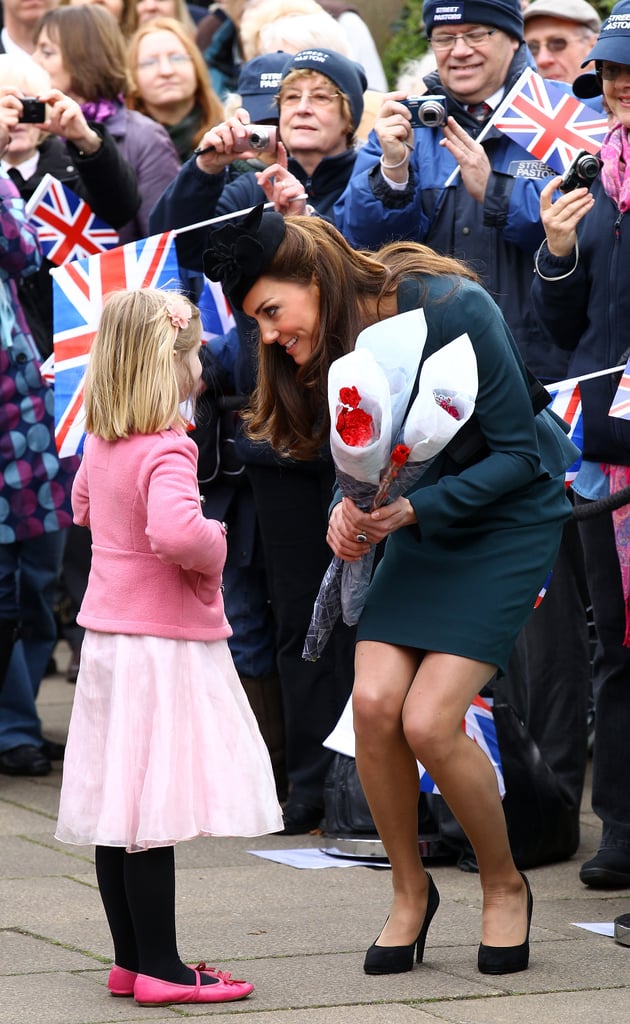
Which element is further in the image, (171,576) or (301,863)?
(301,863)

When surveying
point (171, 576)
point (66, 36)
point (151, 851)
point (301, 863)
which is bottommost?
point (301, 863)

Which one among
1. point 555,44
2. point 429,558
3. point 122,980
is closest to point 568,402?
point 429,558

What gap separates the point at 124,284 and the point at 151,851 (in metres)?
2.54

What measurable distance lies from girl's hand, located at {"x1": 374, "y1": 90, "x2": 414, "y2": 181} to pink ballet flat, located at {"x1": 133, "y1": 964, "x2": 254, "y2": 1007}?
8.53 ft

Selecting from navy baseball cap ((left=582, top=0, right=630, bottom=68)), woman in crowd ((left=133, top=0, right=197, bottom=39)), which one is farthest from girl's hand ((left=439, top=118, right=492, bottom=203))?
woman in crowd ((left=133, top=0, right=197, bottom=39))

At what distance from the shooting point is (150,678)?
3654 millimetres

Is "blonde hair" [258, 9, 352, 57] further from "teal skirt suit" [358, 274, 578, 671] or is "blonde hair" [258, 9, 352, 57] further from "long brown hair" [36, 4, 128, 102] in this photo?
"teal skirt suit" [358, 274, 578, 671]

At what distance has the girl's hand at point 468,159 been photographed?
507 cm

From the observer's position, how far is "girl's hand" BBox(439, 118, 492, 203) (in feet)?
16.6

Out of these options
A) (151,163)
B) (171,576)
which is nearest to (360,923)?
(171,576)

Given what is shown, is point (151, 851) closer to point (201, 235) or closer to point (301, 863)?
point (301, 863)

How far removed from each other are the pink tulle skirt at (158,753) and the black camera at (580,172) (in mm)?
1772

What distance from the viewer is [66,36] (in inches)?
257

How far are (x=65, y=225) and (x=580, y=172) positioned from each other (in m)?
2.28
